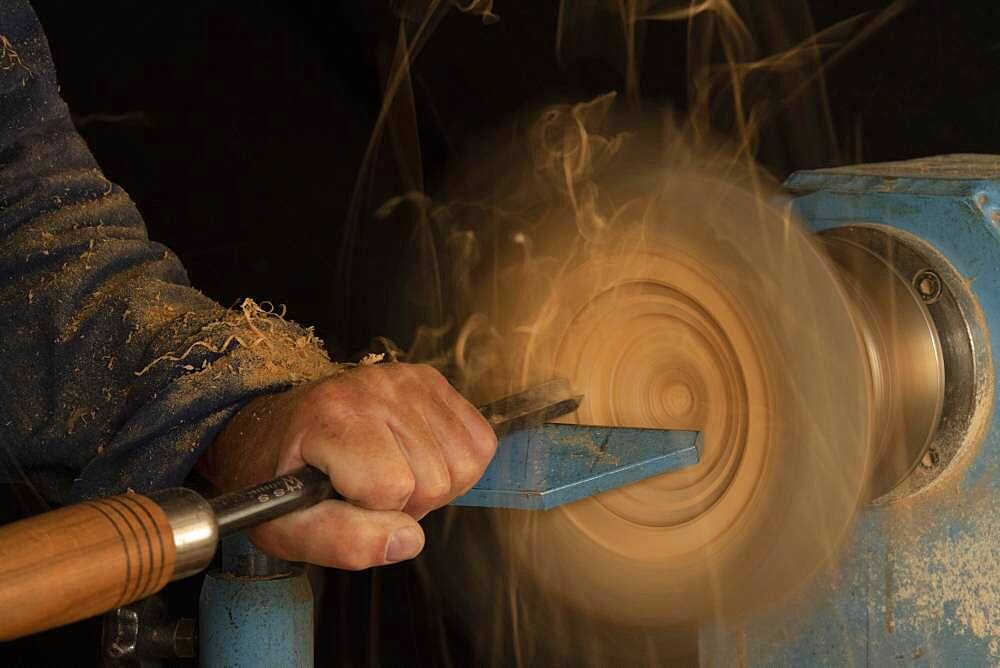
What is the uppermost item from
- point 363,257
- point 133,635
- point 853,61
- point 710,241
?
point 853,61

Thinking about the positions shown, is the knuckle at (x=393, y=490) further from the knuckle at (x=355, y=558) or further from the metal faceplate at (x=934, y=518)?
the metal faceplate at (x=934, y=518)

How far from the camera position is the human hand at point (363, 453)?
84 centimetres

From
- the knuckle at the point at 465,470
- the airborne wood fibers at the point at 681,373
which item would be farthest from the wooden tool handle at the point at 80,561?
the airborne wood fibers at the point at 681,373

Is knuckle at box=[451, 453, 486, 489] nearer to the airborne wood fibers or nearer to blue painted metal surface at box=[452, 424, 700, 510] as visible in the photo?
blue painted metal surface at box=[452, 424, 700, 510]

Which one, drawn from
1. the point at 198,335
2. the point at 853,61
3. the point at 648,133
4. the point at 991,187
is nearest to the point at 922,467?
the point at 991,187

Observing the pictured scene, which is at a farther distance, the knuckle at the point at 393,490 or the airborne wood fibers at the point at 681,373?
the airborne wood fibers at the point at 681,373

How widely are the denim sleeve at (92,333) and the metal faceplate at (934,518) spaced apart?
53 cm

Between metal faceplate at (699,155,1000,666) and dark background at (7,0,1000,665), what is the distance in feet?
3.06

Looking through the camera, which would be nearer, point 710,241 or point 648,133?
point 710,241

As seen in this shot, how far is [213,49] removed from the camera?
7.41 ft

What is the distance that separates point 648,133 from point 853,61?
91 cm

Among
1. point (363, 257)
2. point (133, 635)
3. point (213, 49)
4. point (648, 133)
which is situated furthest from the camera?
point (363, 257)

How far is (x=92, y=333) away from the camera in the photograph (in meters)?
1.07

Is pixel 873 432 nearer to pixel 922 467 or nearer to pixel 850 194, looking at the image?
pixel 922 467
